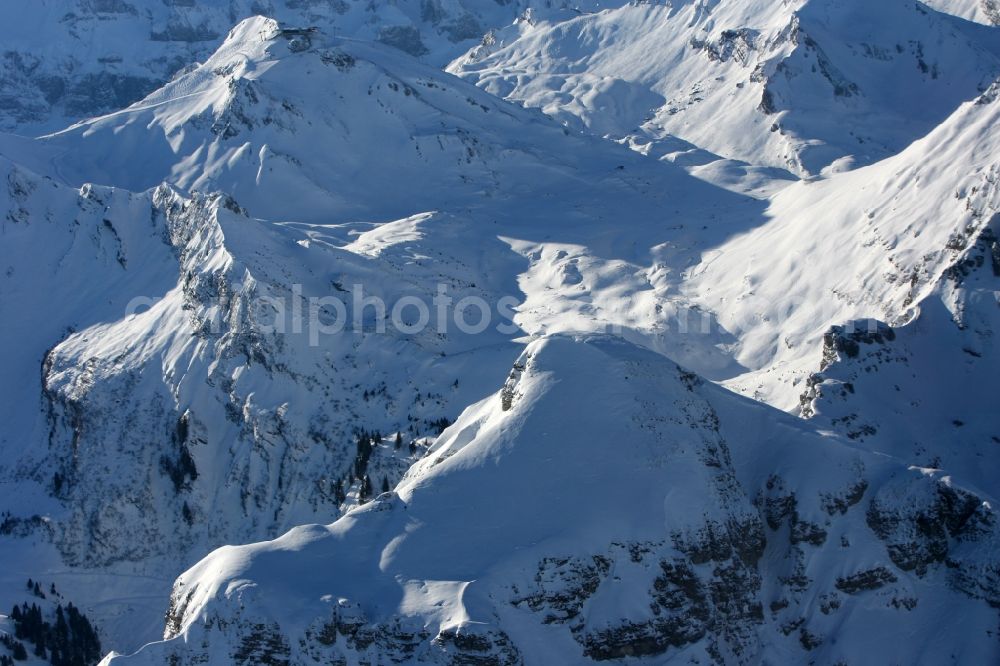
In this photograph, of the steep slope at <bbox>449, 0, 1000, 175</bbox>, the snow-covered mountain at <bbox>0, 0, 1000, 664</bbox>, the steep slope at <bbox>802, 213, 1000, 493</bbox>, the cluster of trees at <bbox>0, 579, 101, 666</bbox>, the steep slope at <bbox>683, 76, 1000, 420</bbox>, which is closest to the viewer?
the snow-covered mountain at <bbox>0, 0, 1000, 664</bbox>

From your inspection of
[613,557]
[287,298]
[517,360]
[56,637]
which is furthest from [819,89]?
[613,557]

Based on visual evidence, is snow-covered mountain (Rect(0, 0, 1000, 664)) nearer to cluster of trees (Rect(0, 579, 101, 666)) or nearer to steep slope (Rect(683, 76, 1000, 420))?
steep slope (Rect(683, 76, 1000, 420))

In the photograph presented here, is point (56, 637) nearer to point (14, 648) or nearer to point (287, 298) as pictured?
point (14, 648)

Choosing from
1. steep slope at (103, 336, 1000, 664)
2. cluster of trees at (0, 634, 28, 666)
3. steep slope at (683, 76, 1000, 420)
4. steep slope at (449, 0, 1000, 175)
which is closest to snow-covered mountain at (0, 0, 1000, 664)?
steep slope at (103, 336, 1000, 664)

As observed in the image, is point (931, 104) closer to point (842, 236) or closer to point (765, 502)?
point (842, 236)

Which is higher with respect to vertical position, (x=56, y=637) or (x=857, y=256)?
(x=857, y=256)

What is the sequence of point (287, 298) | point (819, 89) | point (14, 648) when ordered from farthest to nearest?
point (819, 89) → point (287, 298) → point (14, 648)
